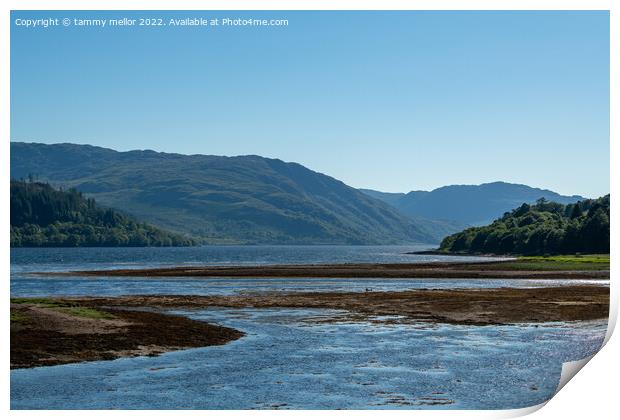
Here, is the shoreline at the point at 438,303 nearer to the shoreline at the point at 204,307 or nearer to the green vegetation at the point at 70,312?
the shoreline at the point at 204,307

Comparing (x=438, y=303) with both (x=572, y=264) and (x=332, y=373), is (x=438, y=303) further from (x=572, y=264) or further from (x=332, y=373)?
(x=572, y=264)

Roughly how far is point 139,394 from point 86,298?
148ft

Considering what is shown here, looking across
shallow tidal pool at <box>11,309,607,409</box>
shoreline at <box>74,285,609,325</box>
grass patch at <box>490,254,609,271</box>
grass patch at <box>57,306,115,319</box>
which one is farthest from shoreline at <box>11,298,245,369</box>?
grass patch at <box>490,254,609,271</box>

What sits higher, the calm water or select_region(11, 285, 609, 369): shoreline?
select_region(11, 285, 609, 369): shoreline

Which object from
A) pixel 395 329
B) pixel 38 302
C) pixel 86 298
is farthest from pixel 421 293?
pixel 38 302

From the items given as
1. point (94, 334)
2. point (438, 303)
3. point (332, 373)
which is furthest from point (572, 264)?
point (332, 373)

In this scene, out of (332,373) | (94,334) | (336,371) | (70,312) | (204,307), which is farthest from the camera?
(204,307)

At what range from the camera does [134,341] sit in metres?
47.9

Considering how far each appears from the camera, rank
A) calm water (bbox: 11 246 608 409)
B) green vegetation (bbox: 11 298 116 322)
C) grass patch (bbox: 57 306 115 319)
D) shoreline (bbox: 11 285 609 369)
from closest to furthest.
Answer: calm water (bbox: 11 246 608 409) < shoreline (bbox: 11 285 609 369) < green vegetation (bbox: 11 298 116 322) < grass patch (bbox: 57 306 115 319)

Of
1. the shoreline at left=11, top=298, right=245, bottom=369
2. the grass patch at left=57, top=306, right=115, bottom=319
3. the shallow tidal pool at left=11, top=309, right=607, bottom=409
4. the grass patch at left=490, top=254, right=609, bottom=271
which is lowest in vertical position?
the shallow tidal pool at left=11, top=309, right=607, bottom=409

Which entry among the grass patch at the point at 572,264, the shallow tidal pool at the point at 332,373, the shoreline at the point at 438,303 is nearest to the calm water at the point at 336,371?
the shallow tidal pool at the point at 332,373

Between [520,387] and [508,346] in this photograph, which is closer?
[520,387]

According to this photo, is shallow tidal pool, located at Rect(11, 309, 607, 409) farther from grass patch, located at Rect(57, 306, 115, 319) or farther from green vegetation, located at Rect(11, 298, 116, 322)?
green vegetation, located at Rect(11, 298, 116, 322)
